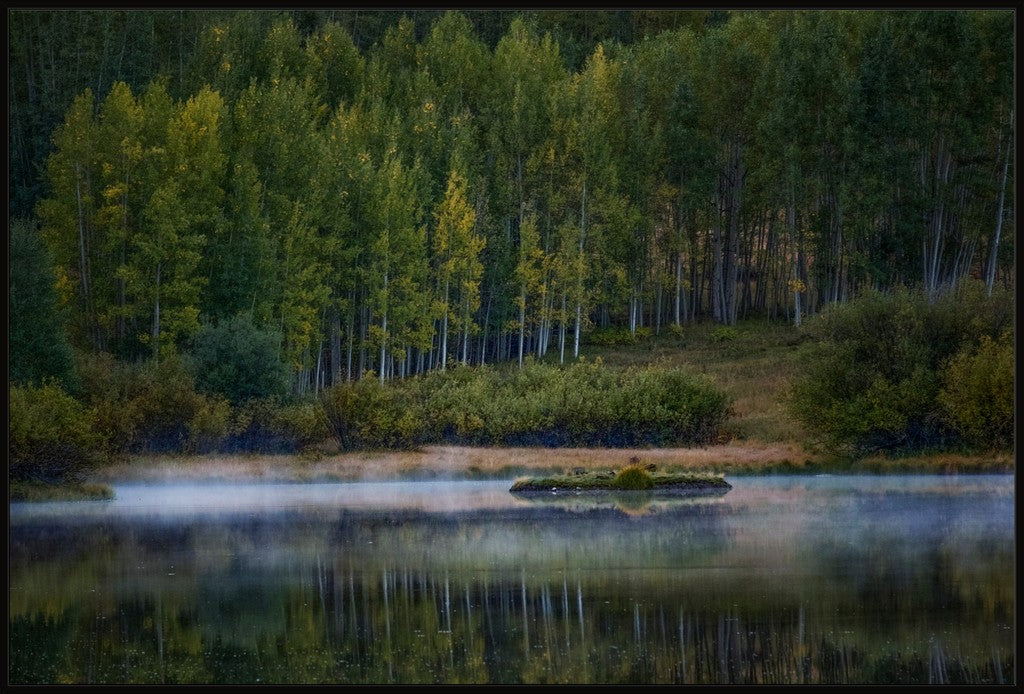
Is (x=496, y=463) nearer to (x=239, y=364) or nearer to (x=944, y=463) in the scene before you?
(x=239, y=364)

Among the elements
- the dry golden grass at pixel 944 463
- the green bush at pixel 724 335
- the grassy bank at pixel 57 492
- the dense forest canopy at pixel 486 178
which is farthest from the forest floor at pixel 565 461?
the green bush at pixel 724 335

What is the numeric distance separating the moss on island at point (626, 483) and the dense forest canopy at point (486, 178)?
41.4ft

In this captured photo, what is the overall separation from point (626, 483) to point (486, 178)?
29566mm

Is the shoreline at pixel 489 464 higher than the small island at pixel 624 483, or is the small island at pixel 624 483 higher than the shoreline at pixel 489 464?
the small island at pixel 624 483

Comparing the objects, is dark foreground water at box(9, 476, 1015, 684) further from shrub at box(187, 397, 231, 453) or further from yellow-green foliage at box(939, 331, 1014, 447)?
shrub at box(187, 397, 231, 453)

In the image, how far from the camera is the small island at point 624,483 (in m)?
42.0

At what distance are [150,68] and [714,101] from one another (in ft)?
98.7

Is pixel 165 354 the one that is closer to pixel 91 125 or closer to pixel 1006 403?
pixel 91 125

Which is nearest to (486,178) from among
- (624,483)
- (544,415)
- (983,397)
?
(544,415)

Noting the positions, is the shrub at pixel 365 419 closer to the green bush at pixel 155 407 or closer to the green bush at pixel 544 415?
the green bush at pixel 544 415

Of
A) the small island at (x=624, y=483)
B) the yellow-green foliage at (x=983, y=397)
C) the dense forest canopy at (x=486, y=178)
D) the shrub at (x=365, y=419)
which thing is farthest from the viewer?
the dense forest canopy at (x=486, y=178)

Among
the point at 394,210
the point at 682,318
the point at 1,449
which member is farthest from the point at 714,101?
the point at 1,449

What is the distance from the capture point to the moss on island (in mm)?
42062

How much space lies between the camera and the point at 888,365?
150 ft
